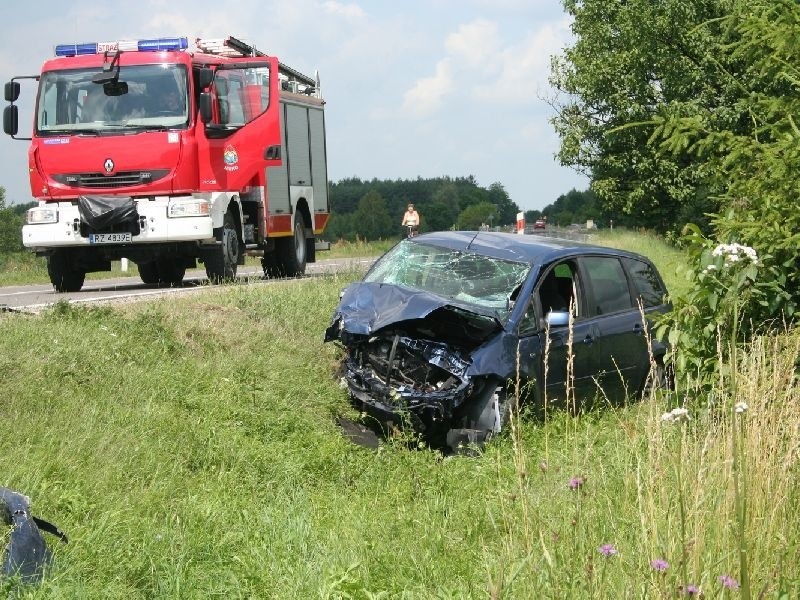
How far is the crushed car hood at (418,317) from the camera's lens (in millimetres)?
9445

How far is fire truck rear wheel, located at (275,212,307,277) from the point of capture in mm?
21203

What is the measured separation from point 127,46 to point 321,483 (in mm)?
10645

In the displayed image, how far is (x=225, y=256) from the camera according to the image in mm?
17969

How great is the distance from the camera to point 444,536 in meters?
6.62

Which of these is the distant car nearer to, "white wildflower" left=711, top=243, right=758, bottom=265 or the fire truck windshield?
"white wildflower" left=711, top=243, right=758, bottom=265

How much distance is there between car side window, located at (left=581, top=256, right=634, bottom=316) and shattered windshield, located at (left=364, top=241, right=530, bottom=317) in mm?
875

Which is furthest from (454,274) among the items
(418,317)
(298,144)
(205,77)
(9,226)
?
(9,226)

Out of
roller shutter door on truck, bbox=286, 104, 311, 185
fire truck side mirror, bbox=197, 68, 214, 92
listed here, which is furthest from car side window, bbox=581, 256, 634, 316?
roller shutter door on truck, bbox=286, 104, 311, 185

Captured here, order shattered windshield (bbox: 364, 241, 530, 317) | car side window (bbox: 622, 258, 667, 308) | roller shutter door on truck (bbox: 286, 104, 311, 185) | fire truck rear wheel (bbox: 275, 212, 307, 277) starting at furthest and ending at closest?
fire truck rear wheel (bbox: 275, 212, 307, 277)
roller shutter door on truck (bbox: 286, 104, 311, 185)
car side window (bbox: 622, 258, 667, 308)
shattered windshield (bbox: 364, 241, 530, 317)

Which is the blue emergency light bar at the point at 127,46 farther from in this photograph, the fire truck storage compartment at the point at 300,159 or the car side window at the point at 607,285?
the car side window at the point at 607,285

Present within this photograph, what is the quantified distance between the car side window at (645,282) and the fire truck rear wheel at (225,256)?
293 inches

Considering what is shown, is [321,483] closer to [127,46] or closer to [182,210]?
[182,210]

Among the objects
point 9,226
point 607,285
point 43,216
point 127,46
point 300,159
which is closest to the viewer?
point 607,285

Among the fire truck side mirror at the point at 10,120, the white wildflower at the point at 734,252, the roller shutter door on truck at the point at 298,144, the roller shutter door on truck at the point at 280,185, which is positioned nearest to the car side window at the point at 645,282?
the white wildflower at the point at 734,252
